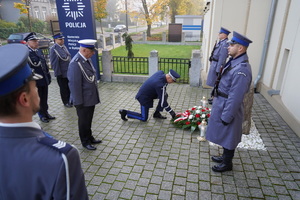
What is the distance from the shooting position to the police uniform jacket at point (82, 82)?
13.3 ft

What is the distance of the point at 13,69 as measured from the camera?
1.13 m

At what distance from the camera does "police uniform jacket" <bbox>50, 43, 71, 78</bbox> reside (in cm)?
638

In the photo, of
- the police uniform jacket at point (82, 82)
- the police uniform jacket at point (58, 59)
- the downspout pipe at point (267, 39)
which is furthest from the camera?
the downspout pipe at point (267, 39)

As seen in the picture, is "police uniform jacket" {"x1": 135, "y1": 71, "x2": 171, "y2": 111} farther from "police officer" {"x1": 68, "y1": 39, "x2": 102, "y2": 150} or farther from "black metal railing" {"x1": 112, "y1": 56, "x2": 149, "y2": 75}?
"black metal railing" {"x1": 112, "y1": 56, "x2": 149, "y2": 75}

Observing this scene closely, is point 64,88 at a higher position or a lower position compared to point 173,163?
higher

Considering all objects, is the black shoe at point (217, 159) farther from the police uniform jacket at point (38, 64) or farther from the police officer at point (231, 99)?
the police uniform jacket at point (38, 64)

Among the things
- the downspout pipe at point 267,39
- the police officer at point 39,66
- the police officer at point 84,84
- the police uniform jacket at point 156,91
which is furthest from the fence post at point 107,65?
the downspout pipe at point 267,39

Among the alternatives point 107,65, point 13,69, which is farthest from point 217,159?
point 107,65

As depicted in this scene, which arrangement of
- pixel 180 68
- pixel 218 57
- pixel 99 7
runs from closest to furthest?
1. pixel 218 57
2. pixel 180 68
3. pixel 99 7

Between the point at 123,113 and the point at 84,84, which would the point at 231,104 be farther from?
the point at 123,113

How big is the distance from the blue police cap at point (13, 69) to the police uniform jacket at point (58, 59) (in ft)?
18.0

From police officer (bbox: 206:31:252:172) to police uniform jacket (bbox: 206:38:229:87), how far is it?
9.30ft

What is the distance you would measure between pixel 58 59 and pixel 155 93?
3202mm

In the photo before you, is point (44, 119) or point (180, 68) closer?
point (44, 119)
